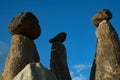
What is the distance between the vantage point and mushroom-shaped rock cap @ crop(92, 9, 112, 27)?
15.3 m

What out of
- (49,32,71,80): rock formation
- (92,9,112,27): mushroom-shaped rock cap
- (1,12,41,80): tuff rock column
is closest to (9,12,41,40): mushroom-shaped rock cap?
(1,12,41,80): tuff rock column

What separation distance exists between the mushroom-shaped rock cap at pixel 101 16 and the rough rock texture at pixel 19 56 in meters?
3.64

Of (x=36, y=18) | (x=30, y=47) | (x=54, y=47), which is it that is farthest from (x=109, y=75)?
(x=54, y=47)

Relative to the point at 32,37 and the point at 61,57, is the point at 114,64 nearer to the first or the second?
the point at 32,37

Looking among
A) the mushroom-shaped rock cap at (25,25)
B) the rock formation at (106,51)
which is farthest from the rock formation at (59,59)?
the mushroom-shaped rock cap at (25,25)

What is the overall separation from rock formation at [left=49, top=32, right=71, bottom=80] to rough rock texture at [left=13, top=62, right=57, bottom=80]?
43.5ft

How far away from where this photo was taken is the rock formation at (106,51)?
13093 millimetres

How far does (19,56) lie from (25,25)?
6.43 feet

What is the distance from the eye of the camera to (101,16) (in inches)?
608

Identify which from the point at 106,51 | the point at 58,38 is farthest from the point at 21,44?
the point at 58,38

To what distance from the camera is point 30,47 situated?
13.8 meters

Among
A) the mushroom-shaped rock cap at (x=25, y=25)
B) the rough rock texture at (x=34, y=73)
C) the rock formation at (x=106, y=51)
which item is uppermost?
the mushroom-shaped rock cap at (x=25, y=25)

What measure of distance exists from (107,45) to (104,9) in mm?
2499

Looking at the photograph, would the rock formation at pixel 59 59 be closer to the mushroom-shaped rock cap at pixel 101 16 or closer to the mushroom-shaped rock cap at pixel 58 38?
the mushroom-shaped rock cap at pixel 58 38
